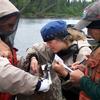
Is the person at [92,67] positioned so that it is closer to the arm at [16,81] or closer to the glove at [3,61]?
the arm at [16,81]

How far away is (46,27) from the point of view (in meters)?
4.57

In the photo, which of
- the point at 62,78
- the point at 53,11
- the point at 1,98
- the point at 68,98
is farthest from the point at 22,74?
the point at 53,11

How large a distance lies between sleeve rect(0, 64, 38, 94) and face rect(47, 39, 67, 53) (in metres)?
0.91

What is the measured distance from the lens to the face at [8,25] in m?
3.94

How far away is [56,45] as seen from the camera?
4469mm

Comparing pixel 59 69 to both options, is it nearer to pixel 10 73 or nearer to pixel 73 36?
pixel 10 73

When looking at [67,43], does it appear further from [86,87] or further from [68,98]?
[86,87]

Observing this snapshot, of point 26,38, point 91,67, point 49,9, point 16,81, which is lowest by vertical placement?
point 49,9

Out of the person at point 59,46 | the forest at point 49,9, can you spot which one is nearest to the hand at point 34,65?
the person at point 59,46

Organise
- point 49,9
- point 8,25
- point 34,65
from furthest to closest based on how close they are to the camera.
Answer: point 49,9 < point 34,65 < point 8,25

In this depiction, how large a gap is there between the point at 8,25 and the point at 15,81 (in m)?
0.73

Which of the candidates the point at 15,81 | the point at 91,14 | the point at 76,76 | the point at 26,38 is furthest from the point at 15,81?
the point at 26,38

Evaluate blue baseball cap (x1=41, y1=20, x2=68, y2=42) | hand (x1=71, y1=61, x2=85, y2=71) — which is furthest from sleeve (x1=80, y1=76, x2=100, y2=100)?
blue baseball cap (x1=41, y1=20, x2=68, y2=42)

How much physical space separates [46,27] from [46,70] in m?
0.60
